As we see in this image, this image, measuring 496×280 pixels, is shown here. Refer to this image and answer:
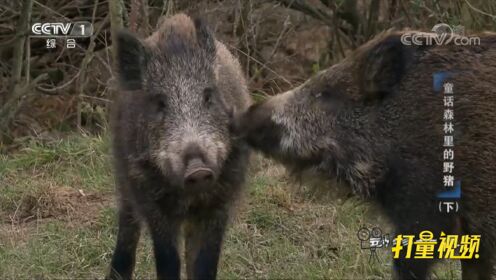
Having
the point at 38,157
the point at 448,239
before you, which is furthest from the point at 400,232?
the point at 38,157

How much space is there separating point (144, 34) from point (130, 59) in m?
3.08

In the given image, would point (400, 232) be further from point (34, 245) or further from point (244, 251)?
point (34, 245)

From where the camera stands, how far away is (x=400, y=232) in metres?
4.55

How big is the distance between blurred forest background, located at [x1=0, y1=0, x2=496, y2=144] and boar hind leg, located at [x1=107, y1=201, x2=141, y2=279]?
254 cm

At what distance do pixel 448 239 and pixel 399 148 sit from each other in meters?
0.48

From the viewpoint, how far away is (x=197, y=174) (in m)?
4.25

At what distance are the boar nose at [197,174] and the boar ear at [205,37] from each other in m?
0.79

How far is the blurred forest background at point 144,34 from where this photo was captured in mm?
8234

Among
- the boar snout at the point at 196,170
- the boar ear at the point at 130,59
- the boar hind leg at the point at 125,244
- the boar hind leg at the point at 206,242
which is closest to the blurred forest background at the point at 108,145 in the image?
the boar hind leg at the point at 125,244

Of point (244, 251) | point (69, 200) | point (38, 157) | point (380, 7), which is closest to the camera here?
point (244, 251)

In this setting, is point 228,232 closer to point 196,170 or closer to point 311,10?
point 196,170

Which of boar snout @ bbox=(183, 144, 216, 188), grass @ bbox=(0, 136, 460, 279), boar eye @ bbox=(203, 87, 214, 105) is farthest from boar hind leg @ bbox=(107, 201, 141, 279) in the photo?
boar snout @ bbox=(183, 144, 216, 188)

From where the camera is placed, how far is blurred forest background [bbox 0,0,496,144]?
8234mm

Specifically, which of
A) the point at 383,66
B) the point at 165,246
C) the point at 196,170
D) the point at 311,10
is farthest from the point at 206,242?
the point at 311,10
